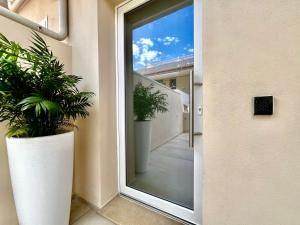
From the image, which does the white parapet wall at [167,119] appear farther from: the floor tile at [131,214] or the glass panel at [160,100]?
the floor tile at [131,214]

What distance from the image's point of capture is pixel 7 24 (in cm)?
138

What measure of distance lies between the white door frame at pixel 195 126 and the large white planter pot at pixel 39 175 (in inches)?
27.6

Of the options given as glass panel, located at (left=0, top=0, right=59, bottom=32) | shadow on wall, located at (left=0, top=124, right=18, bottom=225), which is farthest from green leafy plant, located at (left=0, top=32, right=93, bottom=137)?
glass panel, located at (left=0, top=0, right=59, bottom=32)

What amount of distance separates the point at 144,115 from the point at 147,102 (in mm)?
155

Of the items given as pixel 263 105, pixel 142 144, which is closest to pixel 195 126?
pixel 263 105

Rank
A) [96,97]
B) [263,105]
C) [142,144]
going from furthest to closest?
[142,144], [96,97], [263,105]

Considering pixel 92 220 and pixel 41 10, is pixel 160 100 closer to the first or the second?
pixel 92 220

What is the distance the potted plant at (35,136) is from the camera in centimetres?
111

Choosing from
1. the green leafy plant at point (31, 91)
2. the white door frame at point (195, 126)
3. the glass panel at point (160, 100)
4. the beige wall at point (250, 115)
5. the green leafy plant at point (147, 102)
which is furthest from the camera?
the green leafy plant at point (147, 102)

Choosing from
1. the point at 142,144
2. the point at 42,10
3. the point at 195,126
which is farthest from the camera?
the point at 42,10

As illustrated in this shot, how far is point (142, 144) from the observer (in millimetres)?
1804

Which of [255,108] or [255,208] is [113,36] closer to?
[255,108]

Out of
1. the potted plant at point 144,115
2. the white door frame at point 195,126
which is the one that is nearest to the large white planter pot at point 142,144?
the potted plant at point 144,115

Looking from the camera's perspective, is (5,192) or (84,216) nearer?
(5,192)
